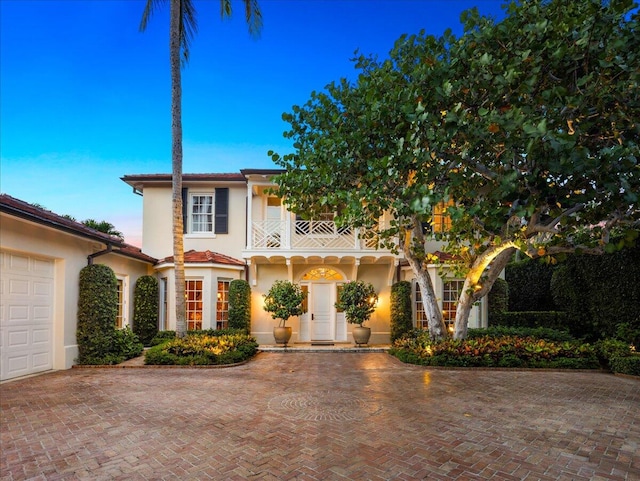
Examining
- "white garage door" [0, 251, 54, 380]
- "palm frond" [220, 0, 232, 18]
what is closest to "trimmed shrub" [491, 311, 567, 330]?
"palm frond" [220, 0, 232, 18]

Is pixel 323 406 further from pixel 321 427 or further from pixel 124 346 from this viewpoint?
pixel 124 346

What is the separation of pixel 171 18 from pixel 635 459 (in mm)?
13601

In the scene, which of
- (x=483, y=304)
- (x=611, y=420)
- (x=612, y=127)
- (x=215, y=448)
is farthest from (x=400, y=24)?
(x=215, y=448)

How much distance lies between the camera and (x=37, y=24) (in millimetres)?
11914

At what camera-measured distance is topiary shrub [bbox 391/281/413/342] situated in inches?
547

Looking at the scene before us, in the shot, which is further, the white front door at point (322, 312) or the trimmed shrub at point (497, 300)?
the white front door at point (322, 312)

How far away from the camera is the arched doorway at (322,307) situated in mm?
15320

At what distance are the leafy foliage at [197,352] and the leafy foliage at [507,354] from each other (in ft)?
16.2

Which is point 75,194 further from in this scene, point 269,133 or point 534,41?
point 534,41

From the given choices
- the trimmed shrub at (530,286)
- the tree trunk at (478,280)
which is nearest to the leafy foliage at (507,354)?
the tree trunk at (478,280)

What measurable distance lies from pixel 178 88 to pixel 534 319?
587 inches

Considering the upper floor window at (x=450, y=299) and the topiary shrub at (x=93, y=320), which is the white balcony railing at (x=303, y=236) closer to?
the upper floor window at (x=450, y=299)

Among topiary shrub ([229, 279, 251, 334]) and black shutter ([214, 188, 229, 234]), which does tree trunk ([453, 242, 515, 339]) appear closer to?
topiary shrub ([229, 279, 251, 334])

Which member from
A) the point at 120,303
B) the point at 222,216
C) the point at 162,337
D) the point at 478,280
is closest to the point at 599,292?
the point at 478,280
